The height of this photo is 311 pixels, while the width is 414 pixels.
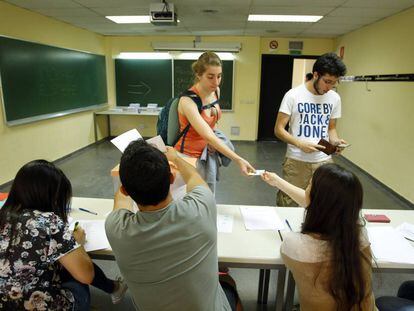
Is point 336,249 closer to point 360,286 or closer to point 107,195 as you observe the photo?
point 360,286

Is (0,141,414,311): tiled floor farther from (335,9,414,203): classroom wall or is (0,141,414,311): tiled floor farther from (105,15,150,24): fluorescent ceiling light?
(105,15,150,24): fluorescent ceiling light

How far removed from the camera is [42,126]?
4738mm

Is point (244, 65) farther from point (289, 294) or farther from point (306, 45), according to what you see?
point (289, 294)

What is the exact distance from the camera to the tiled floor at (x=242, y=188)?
2.05 metres

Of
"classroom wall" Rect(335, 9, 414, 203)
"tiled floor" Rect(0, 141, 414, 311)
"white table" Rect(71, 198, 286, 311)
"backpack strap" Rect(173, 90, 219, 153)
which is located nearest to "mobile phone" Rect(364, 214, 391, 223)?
"tiled floor" Rect(0, 141, 414, 311)

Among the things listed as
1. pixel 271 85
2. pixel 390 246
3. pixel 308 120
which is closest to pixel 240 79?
pixel 271 85

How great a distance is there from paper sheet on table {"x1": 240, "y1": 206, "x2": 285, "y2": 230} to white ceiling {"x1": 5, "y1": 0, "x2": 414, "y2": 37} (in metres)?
2.97

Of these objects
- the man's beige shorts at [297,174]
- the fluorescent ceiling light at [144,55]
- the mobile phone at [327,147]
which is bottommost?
the man's beige shorts at [297,174]

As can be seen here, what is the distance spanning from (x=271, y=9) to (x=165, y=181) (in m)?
3.94

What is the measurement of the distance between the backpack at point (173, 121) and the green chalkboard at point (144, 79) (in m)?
5.08

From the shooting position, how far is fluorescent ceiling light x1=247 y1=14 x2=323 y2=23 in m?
4.63

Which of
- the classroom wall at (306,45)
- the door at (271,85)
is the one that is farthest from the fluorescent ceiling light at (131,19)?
the door at (271,85)

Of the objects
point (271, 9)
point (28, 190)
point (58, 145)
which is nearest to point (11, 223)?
point (28, 190)

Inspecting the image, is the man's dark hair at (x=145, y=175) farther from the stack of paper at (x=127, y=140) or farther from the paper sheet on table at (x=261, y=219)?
the paper sheet on table at (x=261, y=219)
